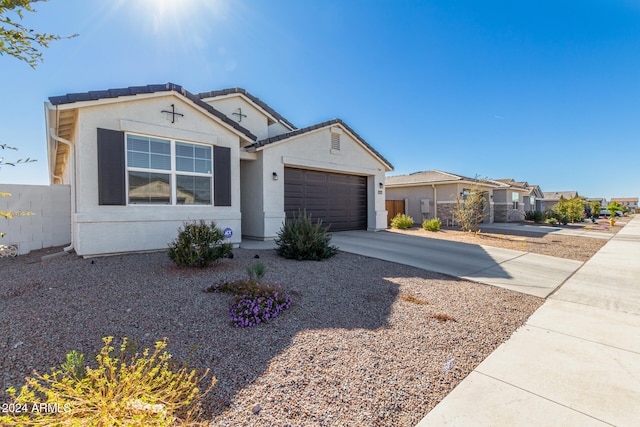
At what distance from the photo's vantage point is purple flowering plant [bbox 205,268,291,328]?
3646mm

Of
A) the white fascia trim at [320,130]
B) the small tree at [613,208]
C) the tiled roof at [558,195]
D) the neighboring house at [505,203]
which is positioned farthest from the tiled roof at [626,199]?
the white fascia trim at [320,130]

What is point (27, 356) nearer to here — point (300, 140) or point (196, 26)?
point (196, 26)

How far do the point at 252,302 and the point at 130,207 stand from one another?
5135mm

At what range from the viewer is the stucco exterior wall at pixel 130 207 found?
6.51 m

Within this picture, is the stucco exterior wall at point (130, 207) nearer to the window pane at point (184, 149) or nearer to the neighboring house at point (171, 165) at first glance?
the neighboring house at point (171, 165)

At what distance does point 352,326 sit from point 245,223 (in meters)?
7.69

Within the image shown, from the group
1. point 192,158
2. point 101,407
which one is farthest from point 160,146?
point 101,407

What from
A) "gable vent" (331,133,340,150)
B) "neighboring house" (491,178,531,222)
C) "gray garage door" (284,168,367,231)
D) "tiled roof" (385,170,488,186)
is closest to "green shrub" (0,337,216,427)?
"gray garage door" (284,168,367,231)

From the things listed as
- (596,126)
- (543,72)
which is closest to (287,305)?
(543,72)

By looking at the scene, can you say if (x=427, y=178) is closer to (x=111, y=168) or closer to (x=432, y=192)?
(x=432, y=192)

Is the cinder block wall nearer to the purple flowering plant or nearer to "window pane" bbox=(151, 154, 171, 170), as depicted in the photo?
"window pane" bbox=(151, 154, 171, 170)

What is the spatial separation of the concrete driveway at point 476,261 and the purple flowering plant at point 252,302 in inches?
170

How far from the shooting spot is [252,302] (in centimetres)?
382

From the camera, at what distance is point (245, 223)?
1062cm
